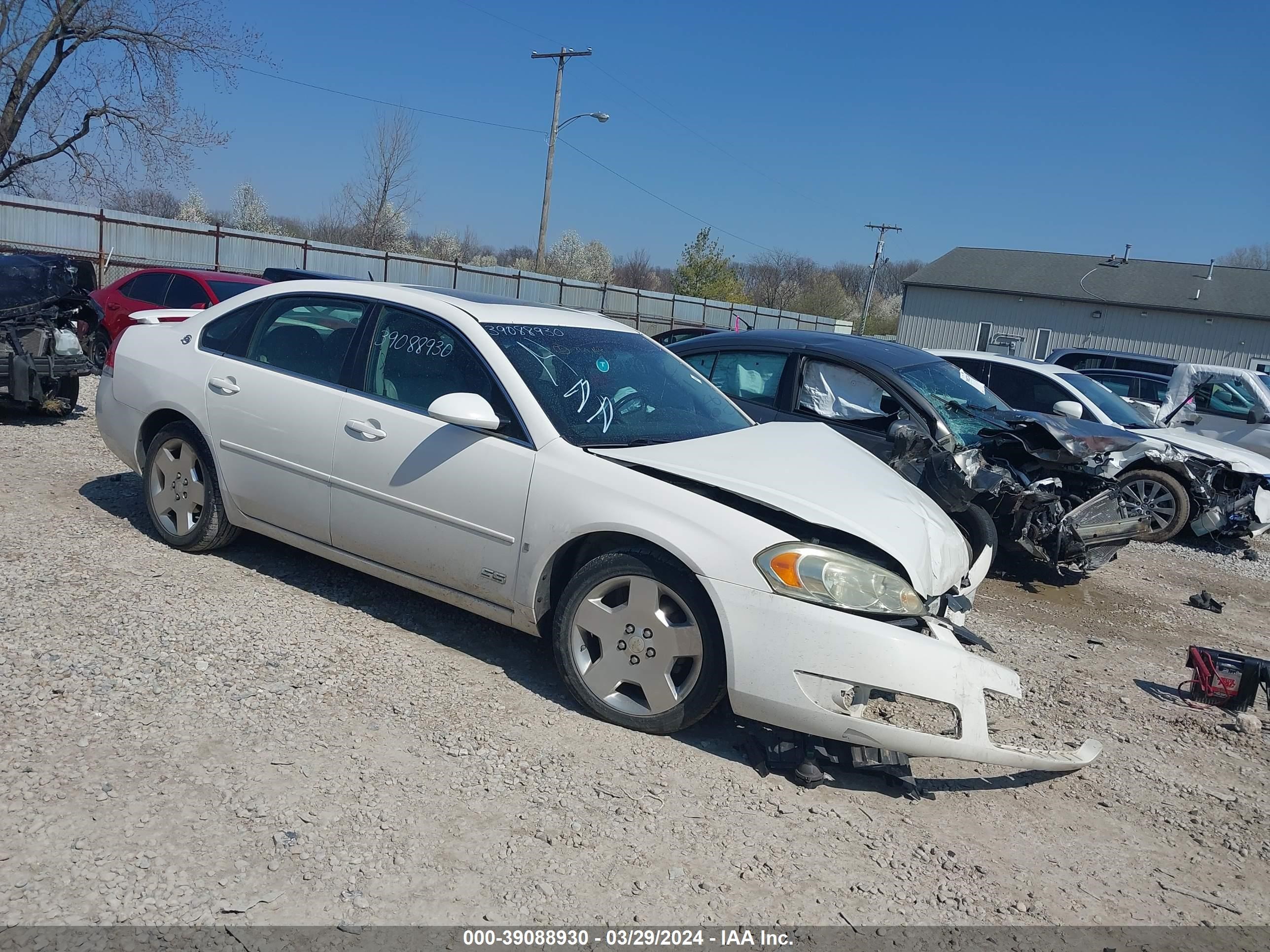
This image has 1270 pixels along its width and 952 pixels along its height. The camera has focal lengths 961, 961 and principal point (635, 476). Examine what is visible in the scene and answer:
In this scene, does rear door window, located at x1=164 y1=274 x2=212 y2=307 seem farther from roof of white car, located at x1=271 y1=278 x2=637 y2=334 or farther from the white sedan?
roof of white car, located at x1=271 y1=278 x2=637 y2=334

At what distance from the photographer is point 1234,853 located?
351cm

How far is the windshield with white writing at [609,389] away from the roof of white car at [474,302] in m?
0.07

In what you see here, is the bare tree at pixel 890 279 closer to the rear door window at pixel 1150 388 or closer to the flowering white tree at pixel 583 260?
the flowering white tree at pixel 583 260

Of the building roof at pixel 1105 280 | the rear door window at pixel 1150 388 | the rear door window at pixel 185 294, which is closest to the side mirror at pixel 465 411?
the rear door window at pixel 185 294

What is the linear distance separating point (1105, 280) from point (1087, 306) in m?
1.89

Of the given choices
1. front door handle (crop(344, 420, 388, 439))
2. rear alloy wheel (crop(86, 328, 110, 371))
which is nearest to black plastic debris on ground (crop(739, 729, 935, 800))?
front door handle (crop(344, 420, 388, 439))

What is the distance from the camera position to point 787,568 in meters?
3.53

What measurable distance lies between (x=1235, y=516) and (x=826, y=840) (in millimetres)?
7779

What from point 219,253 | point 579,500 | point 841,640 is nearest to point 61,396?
point 579,500

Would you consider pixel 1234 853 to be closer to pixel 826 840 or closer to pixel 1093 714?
pixel 1093 714

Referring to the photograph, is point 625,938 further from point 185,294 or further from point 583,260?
point 583,260

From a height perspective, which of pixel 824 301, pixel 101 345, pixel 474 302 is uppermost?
pixel 824 301

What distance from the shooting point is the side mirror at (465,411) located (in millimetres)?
4031

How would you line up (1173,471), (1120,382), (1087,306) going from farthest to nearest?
1. (1087,306)
2. (1120,382)
3. (1173,471)
